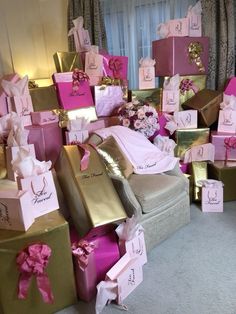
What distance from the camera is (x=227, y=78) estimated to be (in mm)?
3078

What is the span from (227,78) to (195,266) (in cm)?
195

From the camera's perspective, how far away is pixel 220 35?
301 cm

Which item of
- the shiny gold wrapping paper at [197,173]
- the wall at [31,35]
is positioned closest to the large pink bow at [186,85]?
the shiny gold wrapping paper at [197,173]

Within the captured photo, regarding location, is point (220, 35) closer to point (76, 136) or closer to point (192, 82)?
point (192, 82)

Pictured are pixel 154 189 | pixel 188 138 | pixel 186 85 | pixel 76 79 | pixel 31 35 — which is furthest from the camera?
pixel 31 35

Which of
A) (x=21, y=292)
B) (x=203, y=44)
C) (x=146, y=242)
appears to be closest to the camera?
(x=21, y=292)

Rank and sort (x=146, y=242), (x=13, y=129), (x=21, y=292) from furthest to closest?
(x=146, y=242) < (x=13, y=129) < (x=21, y=292)

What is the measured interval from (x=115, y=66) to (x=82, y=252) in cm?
182

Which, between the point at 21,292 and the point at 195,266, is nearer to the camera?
the point at 21,292

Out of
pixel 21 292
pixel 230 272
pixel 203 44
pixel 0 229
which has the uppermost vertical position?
pixel 203 44

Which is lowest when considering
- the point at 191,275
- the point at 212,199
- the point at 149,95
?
the point at 191,275

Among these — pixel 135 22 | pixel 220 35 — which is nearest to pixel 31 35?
pixel 135 22

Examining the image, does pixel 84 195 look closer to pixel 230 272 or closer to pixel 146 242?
pixel 146 242

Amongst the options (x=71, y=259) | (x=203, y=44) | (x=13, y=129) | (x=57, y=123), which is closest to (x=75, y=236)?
(x=71, y=259)
